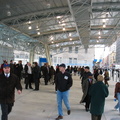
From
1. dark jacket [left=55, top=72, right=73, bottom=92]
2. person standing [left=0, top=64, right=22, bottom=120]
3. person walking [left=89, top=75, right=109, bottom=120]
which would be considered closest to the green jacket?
person walking [left=89, top=75, right=109, bottom=120]

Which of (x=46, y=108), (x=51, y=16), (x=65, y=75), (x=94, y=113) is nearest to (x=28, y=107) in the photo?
(x=46, y=108)

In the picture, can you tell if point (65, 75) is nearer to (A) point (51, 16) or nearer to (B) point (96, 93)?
(B) point (96, 93)

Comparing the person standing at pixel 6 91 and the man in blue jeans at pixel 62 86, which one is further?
the man in blue jeans at pixel 62 86

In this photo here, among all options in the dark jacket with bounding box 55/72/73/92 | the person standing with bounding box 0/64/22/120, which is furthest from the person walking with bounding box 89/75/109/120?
the person standing with bounding box 0/64/22/120

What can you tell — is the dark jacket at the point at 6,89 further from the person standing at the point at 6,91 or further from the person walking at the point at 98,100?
the person walking at the point at 98,100

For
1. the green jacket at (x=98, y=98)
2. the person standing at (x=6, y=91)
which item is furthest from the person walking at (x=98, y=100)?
the person standing at (x=6, y=91)

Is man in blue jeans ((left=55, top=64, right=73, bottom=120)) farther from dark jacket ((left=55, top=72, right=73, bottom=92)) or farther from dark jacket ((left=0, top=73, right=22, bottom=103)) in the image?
dark jacket ((left=0, top=73, right=22, bottom=103))

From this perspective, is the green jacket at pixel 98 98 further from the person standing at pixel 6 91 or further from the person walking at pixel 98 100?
the person standing at pixel 6 91

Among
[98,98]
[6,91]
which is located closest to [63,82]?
[98,98]

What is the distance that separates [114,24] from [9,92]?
888 inches

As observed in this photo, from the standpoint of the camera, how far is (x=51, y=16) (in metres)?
18.3

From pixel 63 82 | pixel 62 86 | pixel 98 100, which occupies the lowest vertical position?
pixel 98 100

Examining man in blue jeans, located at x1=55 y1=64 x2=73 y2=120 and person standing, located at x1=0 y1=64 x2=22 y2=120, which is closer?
person standing, located at x1=0 y1=64 x2=22 y2=120

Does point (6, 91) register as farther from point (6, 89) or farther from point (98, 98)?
point (98, 98)
